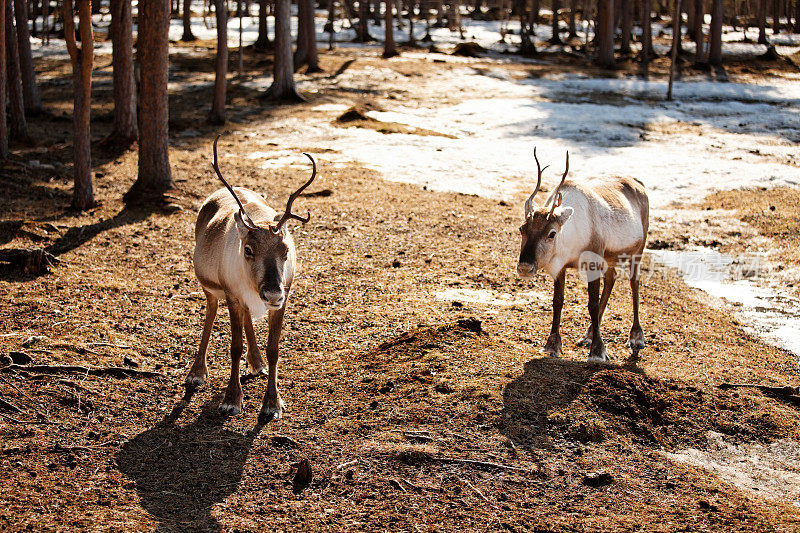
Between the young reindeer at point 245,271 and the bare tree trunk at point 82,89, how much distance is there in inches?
209

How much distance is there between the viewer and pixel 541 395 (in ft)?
19.9

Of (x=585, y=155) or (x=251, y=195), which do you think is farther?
→ (x=585, y=155)

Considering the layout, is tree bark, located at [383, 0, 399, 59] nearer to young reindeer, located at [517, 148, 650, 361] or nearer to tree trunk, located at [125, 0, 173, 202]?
tree trunk, located at [125, 0, 173, 202]

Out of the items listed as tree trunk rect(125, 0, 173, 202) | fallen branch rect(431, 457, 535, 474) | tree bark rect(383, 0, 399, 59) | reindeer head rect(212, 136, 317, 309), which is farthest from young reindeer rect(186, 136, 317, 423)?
tree bark rect(383, 0, 399, 59)

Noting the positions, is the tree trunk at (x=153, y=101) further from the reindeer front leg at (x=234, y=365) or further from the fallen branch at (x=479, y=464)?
the fallen branch at (x=479, y=464)

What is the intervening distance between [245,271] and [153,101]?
7.41 m

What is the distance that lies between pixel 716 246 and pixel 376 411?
293 inches

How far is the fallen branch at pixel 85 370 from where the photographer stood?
20.2 ft

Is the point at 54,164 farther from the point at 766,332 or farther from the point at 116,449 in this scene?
the point at 766,332

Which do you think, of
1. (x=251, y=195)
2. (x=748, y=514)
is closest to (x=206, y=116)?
(x=251, y=195)

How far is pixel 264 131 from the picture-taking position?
1870cm

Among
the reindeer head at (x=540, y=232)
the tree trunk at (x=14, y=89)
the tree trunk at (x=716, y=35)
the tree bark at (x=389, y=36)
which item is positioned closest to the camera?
the reindeer head at (x=540, y=232)

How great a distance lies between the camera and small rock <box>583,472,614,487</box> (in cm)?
511

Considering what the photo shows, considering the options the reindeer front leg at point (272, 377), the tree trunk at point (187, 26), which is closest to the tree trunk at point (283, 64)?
the tree trunk at point (187, 26)
